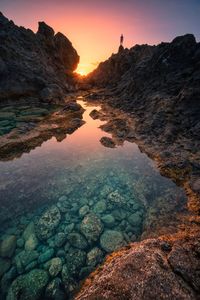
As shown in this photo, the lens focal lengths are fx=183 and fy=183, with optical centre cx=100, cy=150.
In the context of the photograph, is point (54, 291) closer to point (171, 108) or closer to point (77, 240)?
point (77, 240)

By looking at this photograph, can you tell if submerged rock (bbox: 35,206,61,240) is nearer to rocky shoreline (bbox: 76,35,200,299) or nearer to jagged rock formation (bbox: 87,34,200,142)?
rocky shoreline (bbox: 76,35,200,299)

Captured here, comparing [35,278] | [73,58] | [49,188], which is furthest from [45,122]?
[73,58]

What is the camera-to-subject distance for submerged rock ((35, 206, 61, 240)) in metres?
7.06

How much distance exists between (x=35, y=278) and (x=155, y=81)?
23.5 metres

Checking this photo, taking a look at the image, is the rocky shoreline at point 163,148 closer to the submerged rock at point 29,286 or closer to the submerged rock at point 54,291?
the submerged rock at point 54,291

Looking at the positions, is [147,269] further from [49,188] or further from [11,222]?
[49,188]

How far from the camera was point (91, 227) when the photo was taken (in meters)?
7.30

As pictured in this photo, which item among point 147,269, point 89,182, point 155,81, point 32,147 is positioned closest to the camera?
point 147,269

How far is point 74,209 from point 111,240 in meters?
2.25

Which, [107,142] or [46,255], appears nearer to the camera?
[46,255]

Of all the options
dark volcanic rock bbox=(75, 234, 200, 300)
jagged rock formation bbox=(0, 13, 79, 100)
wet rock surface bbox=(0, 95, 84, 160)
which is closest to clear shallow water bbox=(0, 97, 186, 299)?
wet rock surface bbox=(0, 95, 84, 160)

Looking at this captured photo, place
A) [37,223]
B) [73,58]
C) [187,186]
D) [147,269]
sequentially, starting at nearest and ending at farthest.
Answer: [147,269] < [37,223] < [187,186] < [73,58]

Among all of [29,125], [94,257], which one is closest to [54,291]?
[94,257]

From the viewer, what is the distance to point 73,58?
68125mm
